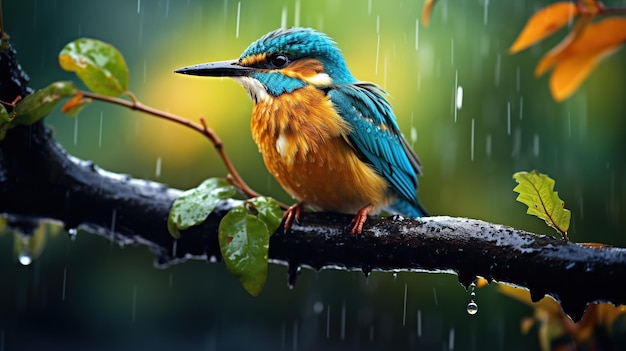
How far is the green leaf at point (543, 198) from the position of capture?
65cm

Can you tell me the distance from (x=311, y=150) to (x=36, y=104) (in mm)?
361

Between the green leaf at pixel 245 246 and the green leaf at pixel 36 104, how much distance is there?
0.23 metres

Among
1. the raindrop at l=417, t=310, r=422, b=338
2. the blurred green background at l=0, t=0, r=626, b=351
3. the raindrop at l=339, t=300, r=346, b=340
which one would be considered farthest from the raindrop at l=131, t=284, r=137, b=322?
the raindrop at l=417, t=310, r=422, b=338

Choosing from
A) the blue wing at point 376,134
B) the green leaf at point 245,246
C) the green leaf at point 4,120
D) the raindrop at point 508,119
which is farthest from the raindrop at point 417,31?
the green leaf at point 4,120

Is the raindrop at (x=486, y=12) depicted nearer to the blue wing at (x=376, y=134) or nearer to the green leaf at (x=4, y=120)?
the blue wing at (x=376, y=134)

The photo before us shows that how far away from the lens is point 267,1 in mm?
1625

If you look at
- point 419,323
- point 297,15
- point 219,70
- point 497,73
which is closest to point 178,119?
point 219,70

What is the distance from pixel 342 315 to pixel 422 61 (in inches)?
32.7

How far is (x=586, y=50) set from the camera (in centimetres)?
49

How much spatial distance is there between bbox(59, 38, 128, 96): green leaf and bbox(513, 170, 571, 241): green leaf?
0.48 metres

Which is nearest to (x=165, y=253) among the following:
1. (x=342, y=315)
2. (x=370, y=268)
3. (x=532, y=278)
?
(x=370, y=268)

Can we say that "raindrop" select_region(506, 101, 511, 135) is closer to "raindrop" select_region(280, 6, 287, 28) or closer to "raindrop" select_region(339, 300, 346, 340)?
"raindrop" select_region(280, 6, 287, 28)

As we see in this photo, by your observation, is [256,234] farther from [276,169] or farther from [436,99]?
[436,99]

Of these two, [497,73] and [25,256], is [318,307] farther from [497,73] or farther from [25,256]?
[25,256]
